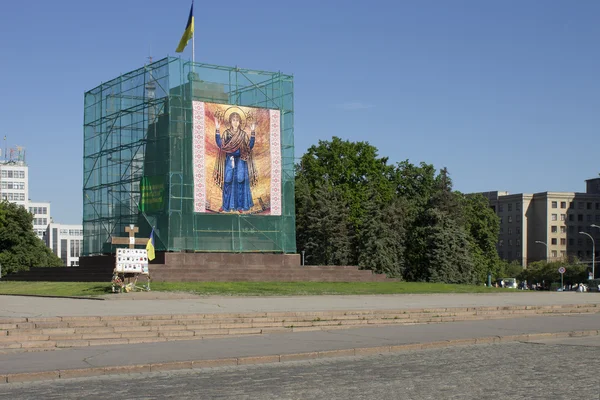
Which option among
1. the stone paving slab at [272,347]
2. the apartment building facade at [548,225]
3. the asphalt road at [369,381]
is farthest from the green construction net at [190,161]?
the apartment building facade at [548,225]

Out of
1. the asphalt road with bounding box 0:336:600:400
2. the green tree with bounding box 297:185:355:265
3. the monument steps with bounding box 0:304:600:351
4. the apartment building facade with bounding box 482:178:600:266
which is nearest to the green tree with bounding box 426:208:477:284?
the green tree with bounding box 297:185:355:265

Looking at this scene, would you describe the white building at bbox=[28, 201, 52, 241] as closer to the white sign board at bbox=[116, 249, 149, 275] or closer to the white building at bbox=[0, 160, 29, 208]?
the white building at bbox=[0, 160, 29, 208]

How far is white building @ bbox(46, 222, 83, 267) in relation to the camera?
163 metres

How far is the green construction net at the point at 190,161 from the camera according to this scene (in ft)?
145

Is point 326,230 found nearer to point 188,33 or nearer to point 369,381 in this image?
point 188,33

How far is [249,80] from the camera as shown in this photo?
159 ft

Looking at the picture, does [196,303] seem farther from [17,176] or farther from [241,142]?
[17,176]

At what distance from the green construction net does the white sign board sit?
37.3ft

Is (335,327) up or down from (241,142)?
down

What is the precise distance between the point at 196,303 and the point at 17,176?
134 m

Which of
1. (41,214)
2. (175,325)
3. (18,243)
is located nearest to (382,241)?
(18,243)

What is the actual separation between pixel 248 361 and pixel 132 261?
18.1 meters

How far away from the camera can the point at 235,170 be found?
149ft

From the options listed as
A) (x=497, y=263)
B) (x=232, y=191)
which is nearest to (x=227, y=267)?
(x=232, y=191)
